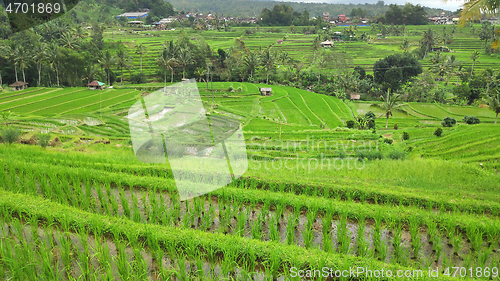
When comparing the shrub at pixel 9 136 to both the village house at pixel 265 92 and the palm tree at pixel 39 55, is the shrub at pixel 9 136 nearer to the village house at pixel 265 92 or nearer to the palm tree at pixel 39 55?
the village house at pixel 265 92

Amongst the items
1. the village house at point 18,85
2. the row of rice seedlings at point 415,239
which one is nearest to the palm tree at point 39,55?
the village house at point 18,85

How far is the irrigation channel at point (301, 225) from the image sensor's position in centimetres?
416

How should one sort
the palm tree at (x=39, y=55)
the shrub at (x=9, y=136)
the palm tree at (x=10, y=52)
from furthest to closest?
the palm tree at (x=39, y=55) → the palm tree at (x=10, y=52) → the shrub at (x=9, y=136)

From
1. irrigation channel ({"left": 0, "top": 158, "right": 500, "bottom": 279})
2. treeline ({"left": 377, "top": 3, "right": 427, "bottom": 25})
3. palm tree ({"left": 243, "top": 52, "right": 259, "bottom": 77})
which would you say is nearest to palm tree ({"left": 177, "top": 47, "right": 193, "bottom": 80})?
palm tree ({"left": 243, "top": 52, "right": 259, "bottom": 77})

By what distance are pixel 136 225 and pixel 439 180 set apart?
20.8 feet

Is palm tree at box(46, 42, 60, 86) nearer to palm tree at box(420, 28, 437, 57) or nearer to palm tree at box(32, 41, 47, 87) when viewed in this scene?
palm tree at box(32, 41, 47, 87)

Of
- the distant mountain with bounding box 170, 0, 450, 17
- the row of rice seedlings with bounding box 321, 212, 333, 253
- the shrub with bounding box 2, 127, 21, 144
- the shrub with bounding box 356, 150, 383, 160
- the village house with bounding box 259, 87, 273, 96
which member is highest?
the distant mountain with bounding box 170, 0, 450, 17

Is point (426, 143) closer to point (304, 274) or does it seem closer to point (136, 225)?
point (304, 274)

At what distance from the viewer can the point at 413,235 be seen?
4367 millimetres

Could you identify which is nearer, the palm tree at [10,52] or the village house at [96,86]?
the palm tree at [10,52]

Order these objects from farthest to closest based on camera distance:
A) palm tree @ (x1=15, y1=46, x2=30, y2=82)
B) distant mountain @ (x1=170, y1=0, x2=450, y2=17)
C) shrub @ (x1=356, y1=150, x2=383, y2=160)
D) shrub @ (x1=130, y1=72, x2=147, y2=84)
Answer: distant mountain @ (x1=170, y1=0, x2=450, y2=17) → shrub @ (x1=130, y1=72, x2=147, y2=84) → palm tree @ (x1=15, y1=46, x2=30, y2=82) → shrub @ (x1=356, y1=150, x2=383, y2=160)

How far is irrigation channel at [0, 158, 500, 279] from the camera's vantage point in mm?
4164

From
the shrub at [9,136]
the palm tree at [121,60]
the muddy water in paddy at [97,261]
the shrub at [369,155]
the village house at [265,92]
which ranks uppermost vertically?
the palm tree at [121,60]

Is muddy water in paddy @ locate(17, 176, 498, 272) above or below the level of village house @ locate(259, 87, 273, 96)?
above
